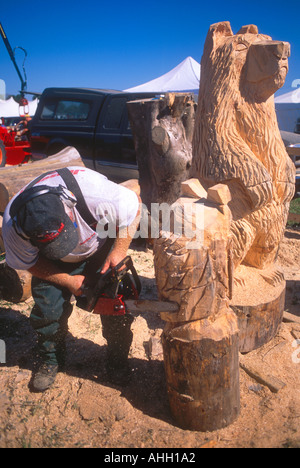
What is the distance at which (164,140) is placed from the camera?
3898 millimetres

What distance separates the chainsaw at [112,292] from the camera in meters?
1.92

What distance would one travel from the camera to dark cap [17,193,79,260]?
169cm

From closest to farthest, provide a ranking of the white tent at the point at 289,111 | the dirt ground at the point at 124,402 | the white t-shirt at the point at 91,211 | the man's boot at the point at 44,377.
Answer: the dirt ground at the point at 124,402 → the white t-shirt at the point at 91,211 → the man's boot at the point at 44,377 → the white tent at the point at 289,111

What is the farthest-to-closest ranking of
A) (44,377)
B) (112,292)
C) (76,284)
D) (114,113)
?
(114,113)
(44,377)
(76,284)
(112,292)

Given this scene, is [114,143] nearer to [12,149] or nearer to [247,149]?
[12,149]

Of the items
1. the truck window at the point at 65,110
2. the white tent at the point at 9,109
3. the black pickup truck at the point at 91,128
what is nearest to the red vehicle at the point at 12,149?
the black pickup truck at the point at 91,128

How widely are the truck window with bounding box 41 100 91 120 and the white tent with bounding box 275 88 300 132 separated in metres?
6.71

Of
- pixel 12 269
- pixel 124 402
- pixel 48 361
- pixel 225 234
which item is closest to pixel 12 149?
pixel 12 269

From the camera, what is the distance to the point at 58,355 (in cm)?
231

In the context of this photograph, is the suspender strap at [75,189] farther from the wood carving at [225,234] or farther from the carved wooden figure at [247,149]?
Answer: the carved wooden figure at [247,149]

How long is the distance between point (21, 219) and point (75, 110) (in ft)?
19.6

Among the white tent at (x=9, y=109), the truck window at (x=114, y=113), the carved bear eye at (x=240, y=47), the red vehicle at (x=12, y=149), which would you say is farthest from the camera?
the white tent at (x=9, y=109)

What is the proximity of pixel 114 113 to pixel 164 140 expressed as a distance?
9.76ft

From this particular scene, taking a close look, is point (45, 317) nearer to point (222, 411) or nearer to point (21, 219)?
point (21, 219)
